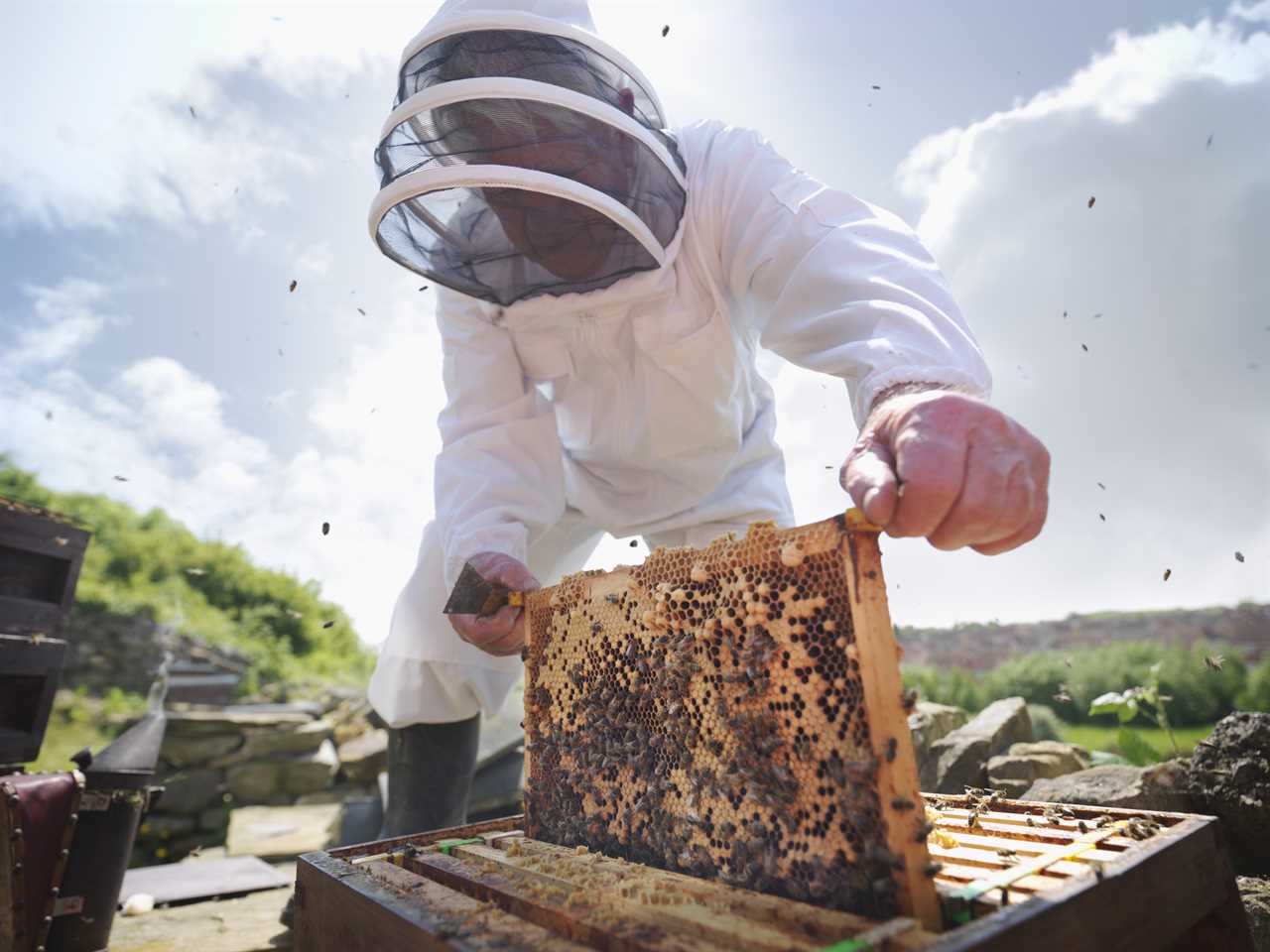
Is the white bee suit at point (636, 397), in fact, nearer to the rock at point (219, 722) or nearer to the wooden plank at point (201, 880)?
the wooden plank at point (201, 880)

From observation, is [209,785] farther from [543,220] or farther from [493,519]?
[543,220]

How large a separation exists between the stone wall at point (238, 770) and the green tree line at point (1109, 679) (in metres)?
6.17

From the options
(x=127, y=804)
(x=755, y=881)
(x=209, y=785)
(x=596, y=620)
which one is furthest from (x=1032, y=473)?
(x=209, y=785)

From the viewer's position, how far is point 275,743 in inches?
304

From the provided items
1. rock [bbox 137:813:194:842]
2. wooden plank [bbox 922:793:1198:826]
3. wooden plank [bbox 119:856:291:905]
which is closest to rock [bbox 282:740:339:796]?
rock [bbox 137:813:194:842]

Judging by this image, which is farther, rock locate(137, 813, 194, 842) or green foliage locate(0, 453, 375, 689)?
green foliage locate(0, 453, 375, 689)

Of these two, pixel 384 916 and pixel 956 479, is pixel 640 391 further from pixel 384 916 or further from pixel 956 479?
pixel 384 916

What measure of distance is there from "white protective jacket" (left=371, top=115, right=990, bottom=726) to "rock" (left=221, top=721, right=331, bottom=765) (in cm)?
594

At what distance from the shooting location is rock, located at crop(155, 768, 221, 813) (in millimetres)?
7113

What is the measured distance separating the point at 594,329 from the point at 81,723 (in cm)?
1197

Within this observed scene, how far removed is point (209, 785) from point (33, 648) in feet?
16.8

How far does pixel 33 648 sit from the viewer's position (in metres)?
3.21

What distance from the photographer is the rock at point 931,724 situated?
3498 millimetres

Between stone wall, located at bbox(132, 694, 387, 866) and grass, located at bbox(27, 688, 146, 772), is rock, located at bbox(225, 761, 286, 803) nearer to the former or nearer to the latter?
stone wall, located at bbox(132, 694, 387, 866)
